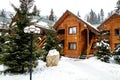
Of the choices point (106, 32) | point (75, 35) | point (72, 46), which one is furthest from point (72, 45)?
point (106, 32)

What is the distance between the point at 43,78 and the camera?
48.1ft

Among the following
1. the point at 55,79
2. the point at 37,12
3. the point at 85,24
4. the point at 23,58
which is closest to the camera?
the point at 55,79

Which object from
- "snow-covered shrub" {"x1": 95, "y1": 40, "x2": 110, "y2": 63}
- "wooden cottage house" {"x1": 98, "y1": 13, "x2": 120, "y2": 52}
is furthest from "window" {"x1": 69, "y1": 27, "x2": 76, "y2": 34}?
"snow-covered shrub" {"x1": 95, "y1": 40, "x2": 110, "y2": 63}

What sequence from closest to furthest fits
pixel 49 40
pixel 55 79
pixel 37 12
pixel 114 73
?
pixel 55 79 → pixel 37 12 → pixel 114 73 → pixel 49 40

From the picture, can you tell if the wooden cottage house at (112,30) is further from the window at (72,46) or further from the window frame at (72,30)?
the window at (72,46)

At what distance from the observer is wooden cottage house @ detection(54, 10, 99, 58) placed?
32.0 meters

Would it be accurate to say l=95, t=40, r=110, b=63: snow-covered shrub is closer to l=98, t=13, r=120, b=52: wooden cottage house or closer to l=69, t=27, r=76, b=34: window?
l=98, t=13, r=120, b=52: wooden cottage house

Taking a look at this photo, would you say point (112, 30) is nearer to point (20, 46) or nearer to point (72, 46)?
point (72, 46)

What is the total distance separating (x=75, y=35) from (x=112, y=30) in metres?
6.37

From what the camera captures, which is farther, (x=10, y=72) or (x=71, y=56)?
(x=71, y=56)

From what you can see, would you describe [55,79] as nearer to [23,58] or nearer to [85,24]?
[23,58]

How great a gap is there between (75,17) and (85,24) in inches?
104

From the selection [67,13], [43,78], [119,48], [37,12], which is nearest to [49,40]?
[37,12]

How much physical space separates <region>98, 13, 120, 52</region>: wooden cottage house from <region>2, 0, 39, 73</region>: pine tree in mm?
18760
